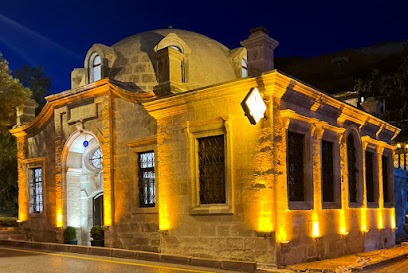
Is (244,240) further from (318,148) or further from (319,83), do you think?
(319,83)

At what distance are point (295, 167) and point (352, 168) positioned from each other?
4.48 meters

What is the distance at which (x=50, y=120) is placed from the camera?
64.2 feet

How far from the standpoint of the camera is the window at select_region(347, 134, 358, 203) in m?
16.2

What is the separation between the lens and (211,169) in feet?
42.9

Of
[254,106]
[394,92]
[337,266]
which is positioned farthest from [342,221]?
[394,92]

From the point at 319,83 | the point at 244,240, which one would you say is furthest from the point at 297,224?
the point at 319,83

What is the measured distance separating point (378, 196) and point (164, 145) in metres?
9.44

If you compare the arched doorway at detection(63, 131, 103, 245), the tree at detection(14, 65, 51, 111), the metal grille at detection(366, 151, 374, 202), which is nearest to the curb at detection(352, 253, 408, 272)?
the metal grille at detection(366, 151, 374, 202)

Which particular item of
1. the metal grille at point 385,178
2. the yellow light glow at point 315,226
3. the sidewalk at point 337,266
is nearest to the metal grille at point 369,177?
the metal grille at point 385,178

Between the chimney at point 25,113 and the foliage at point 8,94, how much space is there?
0.43 meters

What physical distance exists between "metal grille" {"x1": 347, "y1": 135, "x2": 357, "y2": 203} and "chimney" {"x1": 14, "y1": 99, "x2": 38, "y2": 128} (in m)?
14.7

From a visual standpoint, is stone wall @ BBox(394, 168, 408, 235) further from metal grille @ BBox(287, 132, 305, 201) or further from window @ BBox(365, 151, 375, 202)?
metal grille @ BBox(287, 132, 305, 201)

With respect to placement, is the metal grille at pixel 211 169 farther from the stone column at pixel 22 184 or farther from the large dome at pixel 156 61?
Result: the stone column at pixel 22 184

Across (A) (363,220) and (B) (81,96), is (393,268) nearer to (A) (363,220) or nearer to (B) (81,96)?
(A) (363,220)
